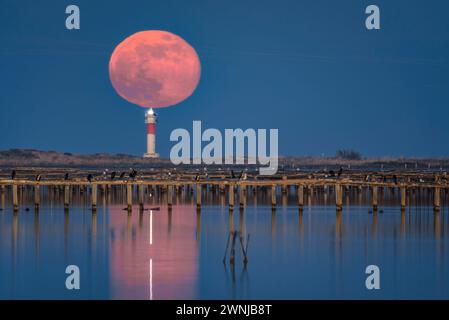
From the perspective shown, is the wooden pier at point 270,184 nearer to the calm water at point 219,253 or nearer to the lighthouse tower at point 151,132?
the calm water at point 219,253

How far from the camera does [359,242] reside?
46.1m

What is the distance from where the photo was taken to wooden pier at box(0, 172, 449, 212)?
5553cm

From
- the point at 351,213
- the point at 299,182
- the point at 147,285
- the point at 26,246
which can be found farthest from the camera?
the point at 351,213

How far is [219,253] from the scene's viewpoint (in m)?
42.3

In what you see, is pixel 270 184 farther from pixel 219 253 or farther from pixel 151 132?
pixel 151 132

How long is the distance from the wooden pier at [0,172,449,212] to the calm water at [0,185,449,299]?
43.7 inches

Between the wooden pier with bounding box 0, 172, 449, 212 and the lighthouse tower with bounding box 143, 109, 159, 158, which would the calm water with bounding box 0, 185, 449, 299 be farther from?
the lighthouse tower with bounding box 143, 109, 159, 158

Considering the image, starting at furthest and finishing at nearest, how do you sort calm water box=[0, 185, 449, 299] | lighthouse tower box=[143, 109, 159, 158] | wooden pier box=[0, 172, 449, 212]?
lighthouse tower box=[143, 109, 159, 158] < wooden pier box=[0, 172, 449, 212] < calm water box=[0, 185, 449, 299]

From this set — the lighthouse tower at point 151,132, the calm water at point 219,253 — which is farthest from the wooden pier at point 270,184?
the lighthouse tower at point 151,132

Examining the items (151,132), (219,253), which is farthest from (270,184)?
(151,132)

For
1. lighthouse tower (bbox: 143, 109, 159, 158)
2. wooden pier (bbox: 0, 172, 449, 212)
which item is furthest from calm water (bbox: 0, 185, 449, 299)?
lighthouse tower (bbox: 143, 109, 159, 158)
